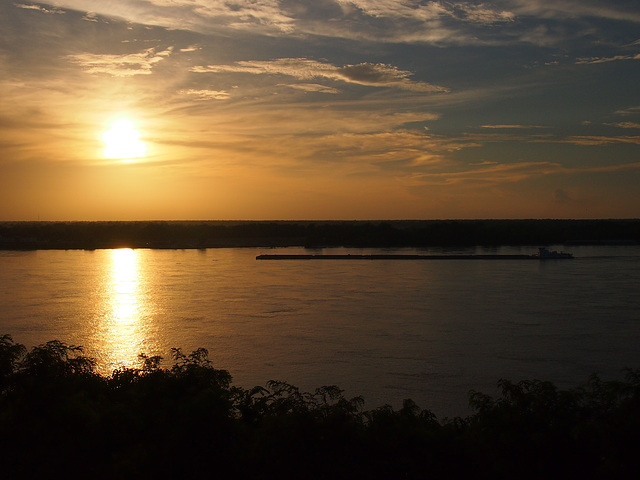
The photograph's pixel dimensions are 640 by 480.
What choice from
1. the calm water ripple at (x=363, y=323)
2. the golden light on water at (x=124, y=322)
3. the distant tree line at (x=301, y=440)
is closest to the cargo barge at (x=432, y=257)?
the calm water ripple at (x=363, y=323)

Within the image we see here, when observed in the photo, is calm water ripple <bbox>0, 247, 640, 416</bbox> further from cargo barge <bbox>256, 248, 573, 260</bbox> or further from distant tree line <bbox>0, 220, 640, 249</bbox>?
distant tree line <bbox>0, 220, 640, 249</bbox>

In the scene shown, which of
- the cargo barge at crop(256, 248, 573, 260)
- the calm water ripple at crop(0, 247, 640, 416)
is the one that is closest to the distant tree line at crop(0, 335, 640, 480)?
the calm water ripple at crop(0, 247, 640, 416)

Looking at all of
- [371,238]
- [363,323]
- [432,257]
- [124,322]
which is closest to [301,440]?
[363,323]

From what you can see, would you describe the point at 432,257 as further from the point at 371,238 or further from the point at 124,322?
the point at 124,322

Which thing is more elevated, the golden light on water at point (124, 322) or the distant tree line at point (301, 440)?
the distant tree line at point (301, 440)

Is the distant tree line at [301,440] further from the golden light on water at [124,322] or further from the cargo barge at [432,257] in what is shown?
the cargo barge at [432,257]

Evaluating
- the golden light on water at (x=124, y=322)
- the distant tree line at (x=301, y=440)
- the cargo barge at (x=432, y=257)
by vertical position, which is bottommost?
the golden light on water at (x=124, y=322)

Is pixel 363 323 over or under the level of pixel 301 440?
under

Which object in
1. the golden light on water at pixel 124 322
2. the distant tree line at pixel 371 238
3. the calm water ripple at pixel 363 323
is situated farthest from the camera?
the distant tree line at pixel 371 238

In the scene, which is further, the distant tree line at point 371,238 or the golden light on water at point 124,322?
the distant tree line at point 371,238

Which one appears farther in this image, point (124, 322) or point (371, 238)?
point (371, 238)

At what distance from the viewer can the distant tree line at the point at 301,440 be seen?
547 centimetres

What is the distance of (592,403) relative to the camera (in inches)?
235

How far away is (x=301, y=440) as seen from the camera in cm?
564
